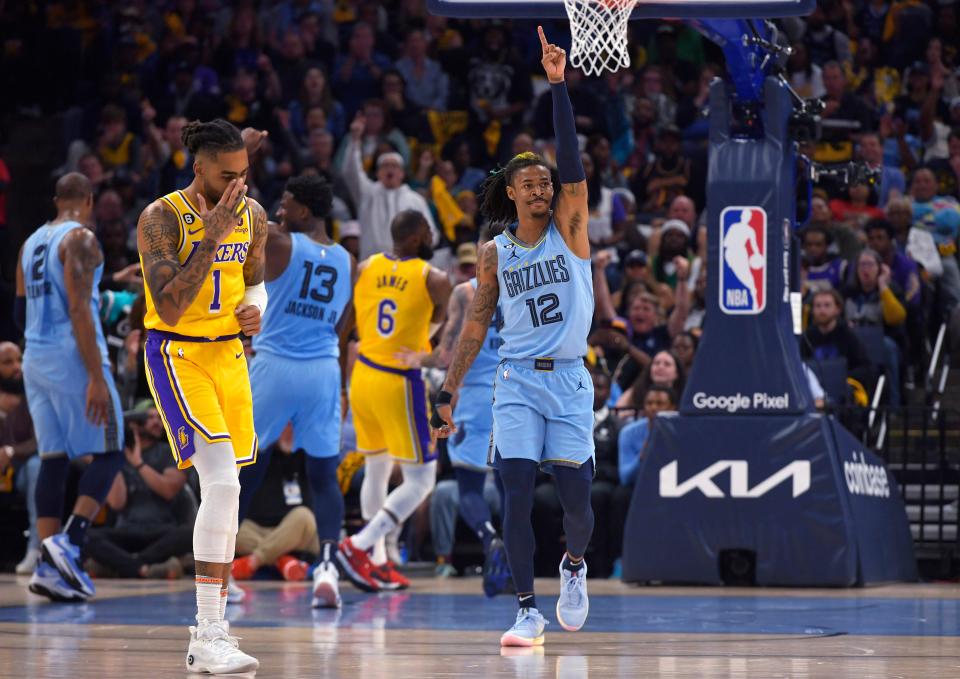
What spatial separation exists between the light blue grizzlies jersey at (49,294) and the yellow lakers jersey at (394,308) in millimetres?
1847

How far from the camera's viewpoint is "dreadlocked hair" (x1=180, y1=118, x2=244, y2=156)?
6691 mm

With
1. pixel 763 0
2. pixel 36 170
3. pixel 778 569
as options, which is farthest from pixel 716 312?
pixel 36 170

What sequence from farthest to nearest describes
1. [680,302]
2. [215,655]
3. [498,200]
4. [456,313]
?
[680,302], [456,313], [498,200], [215,655]

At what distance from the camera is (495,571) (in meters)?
10.1

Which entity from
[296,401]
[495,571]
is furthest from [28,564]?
[495,571]

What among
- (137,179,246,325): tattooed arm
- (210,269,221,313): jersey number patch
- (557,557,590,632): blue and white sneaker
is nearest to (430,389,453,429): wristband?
(557,557,590,632): blue and white sneaker

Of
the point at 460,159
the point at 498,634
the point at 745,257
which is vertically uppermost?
the point at 460,159

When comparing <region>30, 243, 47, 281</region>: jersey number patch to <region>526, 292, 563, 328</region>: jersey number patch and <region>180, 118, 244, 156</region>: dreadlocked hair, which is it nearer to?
<region>180, 118, 244, 156</region>: dreadlocked hair

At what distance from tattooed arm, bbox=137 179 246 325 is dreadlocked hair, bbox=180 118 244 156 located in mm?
220

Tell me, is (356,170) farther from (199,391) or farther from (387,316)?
(199,391)

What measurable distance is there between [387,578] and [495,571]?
120 cm

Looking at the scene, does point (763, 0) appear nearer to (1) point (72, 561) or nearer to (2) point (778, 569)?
(2) point (778, 569)

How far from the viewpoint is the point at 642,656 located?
22.0ft

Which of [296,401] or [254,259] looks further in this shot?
[296,401]
